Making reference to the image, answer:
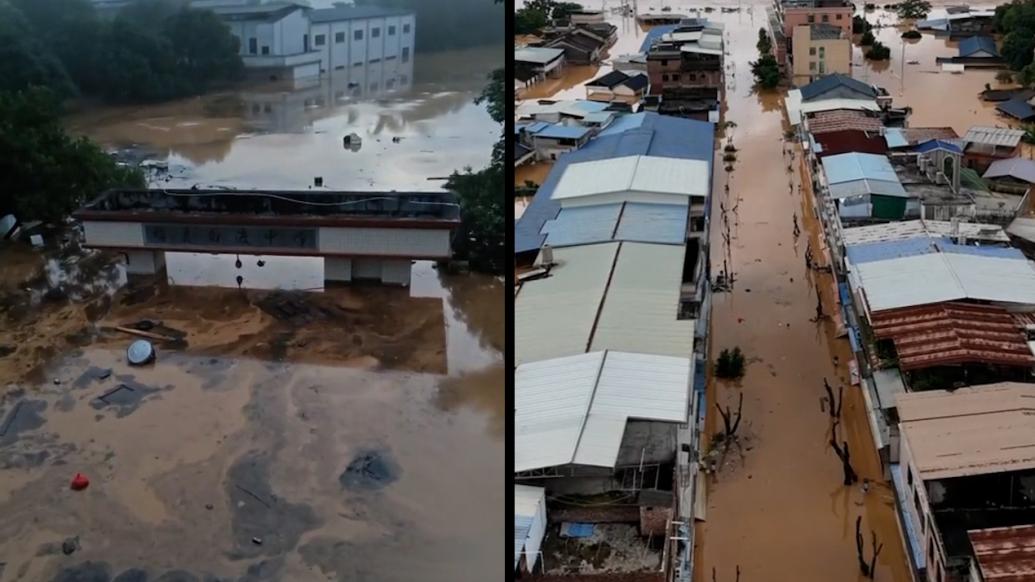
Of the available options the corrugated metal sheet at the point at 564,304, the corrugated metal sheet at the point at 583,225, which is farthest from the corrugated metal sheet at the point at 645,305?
the corrugated metal sheet at the point at 583,225

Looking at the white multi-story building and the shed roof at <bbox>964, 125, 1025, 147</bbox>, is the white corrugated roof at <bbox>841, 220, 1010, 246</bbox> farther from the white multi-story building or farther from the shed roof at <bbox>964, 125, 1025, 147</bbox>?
the white multi-story building

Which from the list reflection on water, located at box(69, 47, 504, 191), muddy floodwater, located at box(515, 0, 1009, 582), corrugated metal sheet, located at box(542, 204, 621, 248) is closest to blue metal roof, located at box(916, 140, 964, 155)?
muddy floodwater, located at box(515, 0, 1009, 582)

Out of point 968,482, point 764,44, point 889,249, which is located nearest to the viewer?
point 968,482

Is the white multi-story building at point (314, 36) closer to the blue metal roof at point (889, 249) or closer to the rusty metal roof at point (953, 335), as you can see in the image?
the rusty metal roof at point (953, 335)

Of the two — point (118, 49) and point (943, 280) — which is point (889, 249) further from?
point (118, 49)

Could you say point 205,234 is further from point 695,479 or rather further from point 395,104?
point 695,479

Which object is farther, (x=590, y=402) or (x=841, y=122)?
(x=841, y=122)

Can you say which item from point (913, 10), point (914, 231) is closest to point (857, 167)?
point (914, 231)
